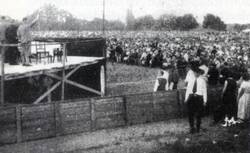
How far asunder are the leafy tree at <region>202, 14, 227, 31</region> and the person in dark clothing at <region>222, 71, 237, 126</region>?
71.1 meters

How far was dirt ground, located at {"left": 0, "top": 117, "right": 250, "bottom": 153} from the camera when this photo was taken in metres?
9.86

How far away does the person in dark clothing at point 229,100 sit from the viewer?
41.6ft

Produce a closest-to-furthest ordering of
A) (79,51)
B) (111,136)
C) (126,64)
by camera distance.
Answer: (111,136)
(79,51)
(126,64)

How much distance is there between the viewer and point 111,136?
11.2 metres

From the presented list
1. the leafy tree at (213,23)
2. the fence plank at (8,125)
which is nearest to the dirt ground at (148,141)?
the fence plank at (8,125)

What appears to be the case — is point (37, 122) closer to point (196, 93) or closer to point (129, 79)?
point (196, 93)

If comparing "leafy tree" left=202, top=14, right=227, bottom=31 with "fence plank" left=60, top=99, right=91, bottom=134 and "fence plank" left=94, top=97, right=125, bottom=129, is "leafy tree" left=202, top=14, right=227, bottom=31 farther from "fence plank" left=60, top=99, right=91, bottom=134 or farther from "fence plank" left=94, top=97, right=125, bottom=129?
"fence plank" left=60, top=99, right=91, bottom=134

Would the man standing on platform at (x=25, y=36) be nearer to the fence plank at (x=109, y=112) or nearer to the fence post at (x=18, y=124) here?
the fence plank at (x=109, y=112)

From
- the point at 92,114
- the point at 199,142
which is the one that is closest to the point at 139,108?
the point at 92,114

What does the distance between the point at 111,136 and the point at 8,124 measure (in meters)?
2.83

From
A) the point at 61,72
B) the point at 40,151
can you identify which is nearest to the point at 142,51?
the point at 61,72

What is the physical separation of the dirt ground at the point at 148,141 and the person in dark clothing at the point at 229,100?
0.60 metres

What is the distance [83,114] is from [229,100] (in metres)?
4.83

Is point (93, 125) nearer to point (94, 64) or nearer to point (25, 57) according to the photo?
point (25, 57)
